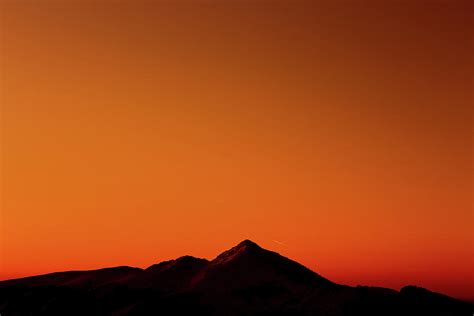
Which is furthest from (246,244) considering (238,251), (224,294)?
(224,294)

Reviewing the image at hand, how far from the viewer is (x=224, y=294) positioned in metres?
65.3

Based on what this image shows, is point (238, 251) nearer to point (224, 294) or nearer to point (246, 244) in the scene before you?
point (246, 244)

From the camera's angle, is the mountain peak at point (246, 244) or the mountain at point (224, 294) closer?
the mountain at point (224, 294)

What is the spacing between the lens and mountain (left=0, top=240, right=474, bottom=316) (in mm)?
63156

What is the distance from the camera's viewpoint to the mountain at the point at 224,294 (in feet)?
207

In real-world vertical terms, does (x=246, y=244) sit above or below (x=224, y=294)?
above

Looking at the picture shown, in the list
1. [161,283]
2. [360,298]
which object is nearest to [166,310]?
[161,283]

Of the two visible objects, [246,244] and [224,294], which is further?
[246,244]

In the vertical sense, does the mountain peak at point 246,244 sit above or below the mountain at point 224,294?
above

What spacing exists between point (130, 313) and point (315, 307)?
1735cm

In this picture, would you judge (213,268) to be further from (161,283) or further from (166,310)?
(166,310)

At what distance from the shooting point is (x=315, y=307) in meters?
62.7

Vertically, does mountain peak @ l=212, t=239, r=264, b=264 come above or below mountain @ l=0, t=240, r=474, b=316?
above

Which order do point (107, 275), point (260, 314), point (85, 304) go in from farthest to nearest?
point (107, 275), point (85, 304), point (260, 314)
